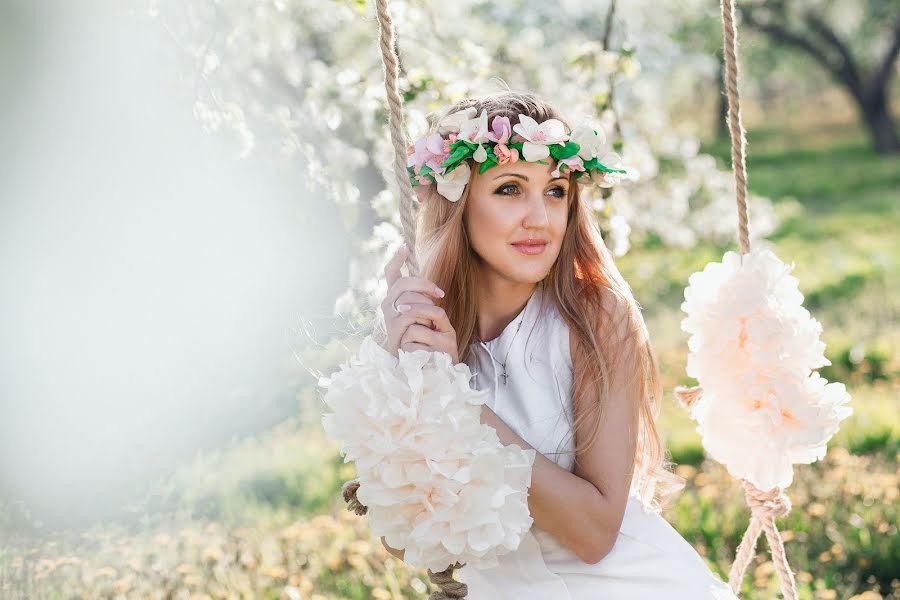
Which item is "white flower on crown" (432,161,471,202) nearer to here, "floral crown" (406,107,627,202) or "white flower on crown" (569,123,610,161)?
"floral crown" (406,107,627,202)

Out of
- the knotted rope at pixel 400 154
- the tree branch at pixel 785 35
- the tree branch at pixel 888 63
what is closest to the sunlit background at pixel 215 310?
the knotted rope at pixel 400 154

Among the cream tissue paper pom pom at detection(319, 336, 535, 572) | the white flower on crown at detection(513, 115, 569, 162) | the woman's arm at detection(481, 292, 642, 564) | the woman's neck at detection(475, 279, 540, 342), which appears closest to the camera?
the cream tissue paper pom pom at detection(319, 336, 535, 572)

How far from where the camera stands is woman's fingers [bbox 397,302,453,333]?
5.55ft

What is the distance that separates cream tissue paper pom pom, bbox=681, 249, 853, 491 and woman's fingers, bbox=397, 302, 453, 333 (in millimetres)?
693

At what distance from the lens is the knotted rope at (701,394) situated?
2.14 meters

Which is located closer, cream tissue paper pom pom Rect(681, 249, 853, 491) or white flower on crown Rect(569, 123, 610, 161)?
white flower on crown Rect(569, 123, 610, 161)

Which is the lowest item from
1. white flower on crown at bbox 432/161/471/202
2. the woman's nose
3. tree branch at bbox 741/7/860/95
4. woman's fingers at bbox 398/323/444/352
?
woman's fingers at bbox 398/323/444/352

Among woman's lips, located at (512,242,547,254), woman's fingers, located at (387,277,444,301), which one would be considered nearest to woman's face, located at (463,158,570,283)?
woman's lips, located at (512,242,547,254)

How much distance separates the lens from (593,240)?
2256 millimetres

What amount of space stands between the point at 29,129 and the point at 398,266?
143cm

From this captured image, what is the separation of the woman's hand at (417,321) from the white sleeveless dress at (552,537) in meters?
0.43

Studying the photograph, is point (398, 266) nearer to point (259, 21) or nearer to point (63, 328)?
point (63, 328)

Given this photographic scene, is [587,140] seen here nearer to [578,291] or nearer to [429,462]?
[578,291]

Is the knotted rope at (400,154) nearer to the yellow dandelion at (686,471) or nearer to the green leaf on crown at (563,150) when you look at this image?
the green leaf on crown at (563,150)
